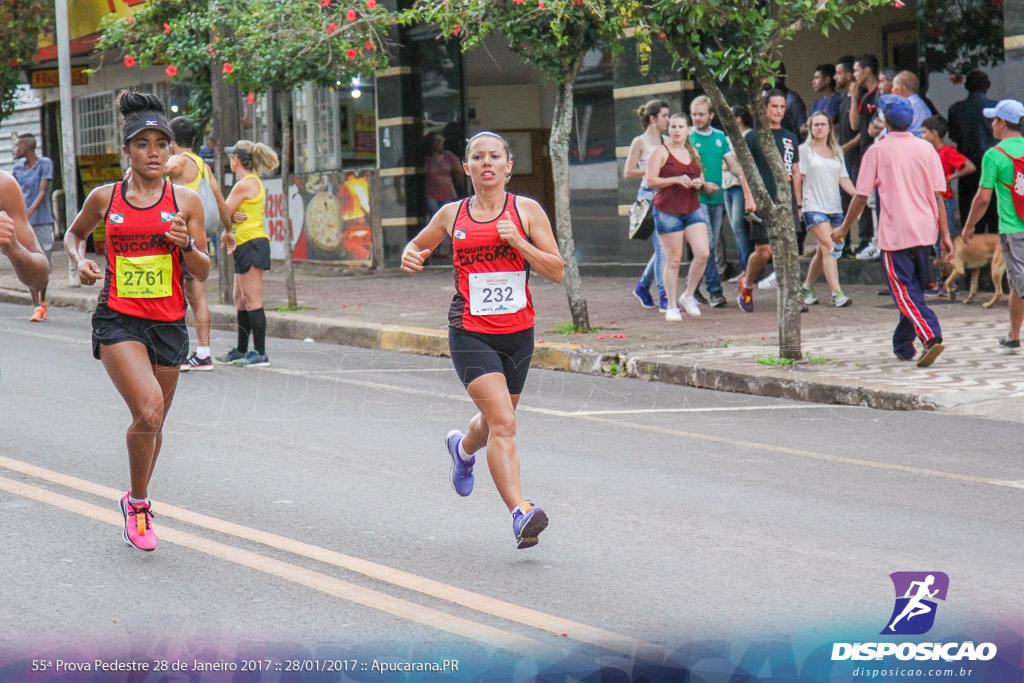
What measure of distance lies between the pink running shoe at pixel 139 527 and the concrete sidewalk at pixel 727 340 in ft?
17.3

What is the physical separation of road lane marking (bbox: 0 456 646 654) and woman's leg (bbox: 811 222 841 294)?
8.24m

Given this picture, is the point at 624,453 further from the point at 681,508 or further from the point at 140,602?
the point at 140,602

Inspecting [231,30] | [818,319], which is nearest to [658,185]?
[818,319]

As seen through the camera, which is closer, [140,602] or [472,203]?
[140,602]

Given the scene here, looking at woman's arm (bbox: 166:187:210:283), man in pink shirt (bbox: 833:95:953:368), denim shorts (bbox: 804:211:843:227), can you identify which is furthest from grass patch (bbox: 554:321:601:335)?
woman's arm (bbox: 166:187:210:283)

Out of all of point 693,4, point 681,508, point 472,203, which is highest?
point 693,4

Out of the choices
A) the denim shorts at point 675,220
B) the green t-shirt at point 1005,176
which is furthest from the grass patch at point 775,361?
the denim shorts at point 675,220

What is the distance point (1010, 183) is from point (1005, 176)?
64 millimetres

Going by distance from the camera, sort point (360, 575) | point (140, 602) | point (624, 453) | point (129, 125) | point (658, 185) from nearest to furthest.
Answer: point (140, 602) → point (360, 575) → point (129, 125) → point (624, 453) → point (658, 185)

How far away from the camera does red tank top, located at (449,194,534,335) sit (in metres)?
5.73

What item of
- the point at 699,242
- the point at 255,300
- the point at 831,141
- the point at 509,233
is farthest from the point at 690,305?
the point at 509,233

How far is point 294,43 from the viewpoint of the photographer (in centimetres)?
1470

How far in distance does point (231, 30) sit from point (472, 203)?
35.4ft

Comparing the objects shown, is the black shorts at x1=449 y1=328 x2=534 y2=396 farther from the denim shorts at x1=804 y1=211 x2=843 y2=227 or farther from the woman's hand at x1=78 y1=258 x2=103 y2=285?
the denim shorts at x1=804 y1=211 x2=843 y2=227
